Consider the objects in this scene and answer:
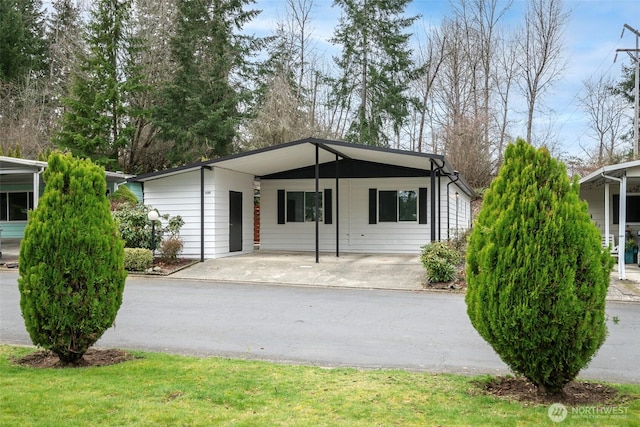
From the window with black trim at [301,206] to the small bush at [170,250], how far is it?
4.85 meters

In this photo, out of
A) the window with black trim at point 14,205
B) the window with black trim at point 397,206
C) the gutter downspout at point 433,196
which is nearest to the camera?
the gutter downspout at point 433,196

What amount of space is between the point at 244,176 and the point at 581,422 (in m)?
14.3

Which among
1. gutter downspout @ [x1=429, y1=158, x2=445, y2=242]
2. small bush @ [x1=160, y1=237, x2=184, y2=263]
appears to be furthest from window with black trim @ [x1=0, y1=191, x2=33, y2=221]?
gutter downspout @ [x1=429, y1=158, x2=445, y2=242]

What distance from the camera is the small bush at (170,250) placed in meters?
13.9

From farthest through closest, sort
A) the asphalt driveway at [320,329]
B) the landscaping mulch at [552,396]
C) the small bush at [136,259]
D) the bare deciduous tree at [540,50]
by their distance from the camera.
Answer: the bare deciduous tree at [540,50]
the small bush at [136,259]
the asphalt driveway at [320,329]
the landscaping mulch at [552,396]

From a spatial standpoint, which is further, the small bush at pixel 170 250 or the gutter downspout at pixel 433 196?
the small bush at pixel 170 250

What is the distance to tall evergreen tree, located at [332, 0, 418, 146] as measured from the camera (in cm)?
2703

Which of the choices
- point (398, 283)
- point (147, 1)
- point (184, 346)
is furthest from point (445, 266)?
point (147, 1)

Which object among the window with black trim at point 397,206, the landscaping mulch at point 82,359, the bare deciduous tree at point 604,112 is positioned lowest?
the landscaping mulch at point 82,359

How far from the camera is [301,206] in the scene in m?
18.0

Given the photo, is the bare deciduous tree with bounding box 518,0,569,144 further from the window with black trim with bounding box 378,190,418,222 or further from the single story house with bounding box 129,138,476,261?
the window with black trim with bounding box 378,190,418,222

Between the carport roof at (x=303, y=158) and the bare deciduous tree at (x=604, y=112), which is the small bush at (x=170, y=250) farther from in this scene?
the bare deciduous tree at (x=604, y=112)

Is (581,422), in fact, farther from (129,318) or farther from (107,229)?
(129,318)

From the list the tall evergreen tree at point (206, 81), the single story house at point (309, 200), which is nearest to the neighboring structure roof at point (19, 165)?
the single story house at point (309, 200)
